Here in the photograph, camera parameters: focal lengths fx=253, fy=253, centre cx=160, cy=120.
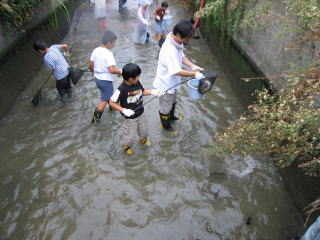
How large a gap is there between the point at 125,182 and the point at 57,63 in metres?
2.61

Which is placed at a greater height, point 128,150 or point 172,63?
point 172,63

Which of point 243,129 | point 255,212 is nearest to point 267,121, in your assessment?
point 243,129

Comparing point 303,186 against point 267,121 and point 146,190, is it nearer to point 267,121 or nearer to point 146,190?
point 267,121

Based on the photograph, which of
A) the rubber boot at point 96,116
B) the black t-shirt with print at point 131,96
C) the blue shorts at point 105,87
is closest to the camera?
the black t-shirt with print at point 131,96

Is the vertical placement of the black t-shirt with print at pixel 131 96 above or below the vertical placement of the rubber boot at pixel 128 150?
above

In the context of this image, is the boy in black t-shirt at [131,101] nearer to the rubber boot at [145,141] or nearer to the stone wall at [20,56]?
the rubber boot at [145,141]

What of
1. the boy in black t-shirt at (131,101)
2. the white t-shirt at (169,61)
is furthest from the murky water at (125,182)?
the white t-shirt at (169,61)

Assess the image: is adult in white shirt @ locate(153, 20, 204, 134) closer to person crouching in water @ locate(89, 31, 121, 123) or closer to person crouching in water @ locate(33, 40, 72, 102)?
person crouching in water @ locate(89, 31, 121, 123)

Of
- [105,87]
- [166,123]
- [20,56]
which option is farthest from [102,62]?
[20,56]

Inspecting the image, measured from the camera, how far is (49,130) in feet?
14.7

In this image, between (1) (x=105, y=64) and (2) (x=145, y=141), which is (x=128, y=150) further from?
(1) (x=105, y=64)

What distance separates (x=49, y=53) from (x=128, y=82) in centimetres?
206

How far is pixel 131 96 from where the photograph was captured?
138 inches

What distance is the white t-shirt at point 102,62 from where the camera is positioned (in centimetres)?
401
